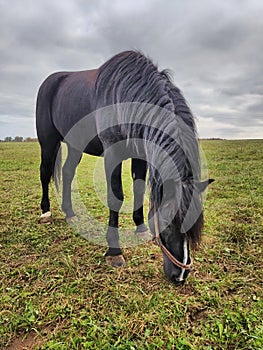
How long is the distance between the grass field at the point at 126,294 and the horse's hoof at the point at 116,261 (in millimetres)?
67

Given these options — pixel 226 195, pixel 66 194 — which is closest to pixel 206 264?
pixel 66 194

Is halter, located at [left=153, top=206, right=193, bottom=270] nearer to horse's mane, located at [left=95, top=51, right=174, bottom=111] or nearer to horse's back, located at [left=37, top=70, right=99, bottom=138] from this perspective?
horse's mane, located at [left=95, top=51, right=174, bottom=111]

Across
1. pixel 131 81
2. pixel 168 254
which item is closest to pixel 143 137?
pixel 131 81

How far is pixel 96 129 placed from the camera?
2.75 m

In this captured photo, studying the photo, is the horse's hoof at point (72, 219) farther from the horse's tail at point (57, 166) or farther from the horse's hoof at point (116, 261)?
the horse's hoof at point (116, 261)

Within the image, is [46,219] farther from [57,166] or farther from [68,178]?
[57,166]

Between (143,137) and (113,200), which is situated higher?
(143,137)

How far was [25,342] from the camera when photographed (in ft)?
5.45

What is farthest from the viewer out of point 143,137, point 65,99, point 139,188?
point 65,99

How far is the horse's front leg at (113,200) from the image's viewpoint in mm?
2508

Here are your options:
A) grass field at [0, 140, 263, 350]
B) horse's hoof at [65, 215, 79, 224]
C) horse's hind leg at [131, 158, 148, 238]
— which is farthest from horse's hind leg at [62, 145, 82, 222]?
horse's hind leg at [131, 158, 148, 238]

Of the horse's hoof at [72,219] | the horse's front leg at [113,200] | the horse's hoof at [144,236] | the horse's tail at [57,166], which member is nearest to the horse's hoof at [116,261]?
the horse's front leg at [113,200]

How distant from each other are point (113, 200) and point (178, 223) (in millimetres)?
961

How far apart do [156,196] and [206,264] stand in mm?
1096
